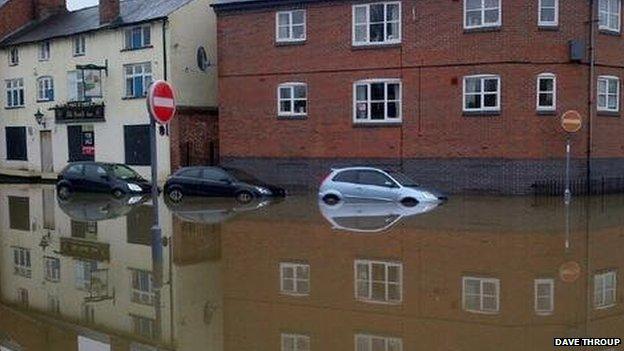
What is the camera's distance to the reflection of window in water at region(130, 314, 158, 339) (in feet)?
26.5

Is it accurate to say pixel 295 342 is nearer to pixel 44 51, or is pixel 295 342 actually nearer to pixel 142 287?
pixel 142 287

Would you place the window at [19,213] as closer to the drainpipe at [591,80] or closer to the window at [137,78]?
the window at [137,78]

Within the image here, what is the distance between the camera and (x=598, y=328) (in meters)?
7.99

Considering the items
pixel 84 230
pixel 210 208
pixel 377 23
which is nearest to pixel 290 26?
pixel 377 23

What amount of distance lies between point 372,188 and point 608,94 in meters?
11.5

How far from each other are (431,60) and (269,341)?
20139mm

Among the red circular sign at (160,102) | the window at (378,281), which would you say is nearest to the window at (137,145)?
the red circular sign at (160,102)

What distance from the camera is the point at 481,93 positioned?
82.7 ft

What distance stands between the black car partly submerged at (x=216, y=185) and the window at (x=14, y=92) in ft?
65.9

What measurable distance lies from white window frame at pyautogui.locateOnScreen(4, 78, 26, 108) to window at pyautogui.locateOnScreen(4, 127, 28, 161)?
146cm

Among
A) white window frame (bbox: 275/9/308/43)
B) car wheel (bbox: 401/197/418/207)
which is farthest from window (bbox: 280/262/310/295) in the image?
white window frame (bbox: 275/9/308/43)

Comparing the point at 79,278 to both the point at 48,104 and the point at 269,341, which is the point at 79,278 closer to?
the point at 269,341

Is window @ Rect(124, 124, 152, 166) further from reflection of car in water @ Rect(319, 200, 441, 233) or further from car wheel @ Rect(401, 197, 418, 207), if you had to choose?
car wheel @ Rect(401, 197, 418, 207)

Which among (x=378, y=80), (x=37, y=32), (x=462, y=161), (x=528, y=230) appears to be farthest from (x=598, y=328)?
(x=37, y=32)
